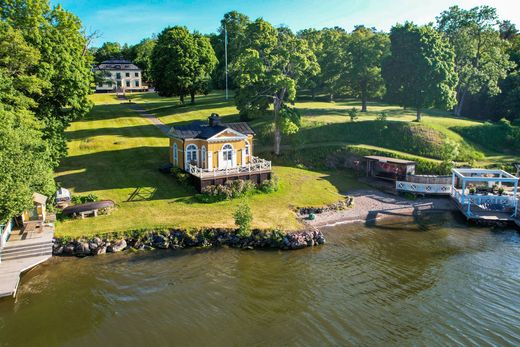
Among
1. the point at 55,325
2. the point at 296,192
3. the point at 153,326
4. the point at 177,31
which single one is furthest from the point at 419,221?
the point at 177,31

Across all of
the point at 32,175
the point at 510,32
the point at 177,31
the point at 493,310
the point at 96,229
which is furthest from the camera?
the point at 510,32

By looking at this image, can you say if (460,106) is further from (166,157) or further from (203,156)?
(166,157)

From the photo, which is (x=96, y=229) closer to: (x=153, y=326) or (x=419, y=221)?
(x=153, y=326)

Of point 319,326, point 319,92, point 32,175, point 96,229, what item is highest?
point 319,92

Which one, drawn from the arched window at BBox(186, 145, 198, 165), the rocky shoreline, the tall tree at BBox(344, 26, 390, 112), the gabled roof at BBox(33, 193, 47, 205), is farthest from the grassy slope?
the tall tree at BBox(344, 26, 390, 112)

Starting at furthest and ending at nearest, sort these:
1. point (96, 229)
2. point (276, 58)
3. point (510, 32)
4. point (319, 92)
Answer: point (510, 32), point (319, 92), point (276, 58), point (96, 229)

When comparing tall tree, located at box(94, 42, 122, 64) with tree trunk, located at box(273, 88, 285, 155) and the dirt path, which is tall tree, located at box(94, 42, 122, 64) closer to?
the dirt path

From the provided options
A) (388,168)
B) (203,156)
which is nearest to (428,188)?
(388,168)
